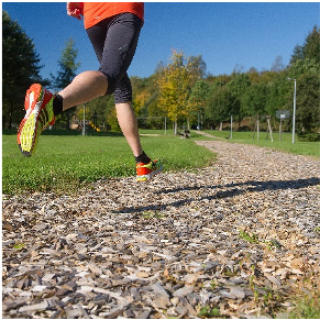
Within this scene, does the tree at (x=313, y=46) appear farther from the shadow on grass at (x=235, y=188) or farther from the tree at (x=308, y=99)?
the shadow on grass at (x=235, y=188)

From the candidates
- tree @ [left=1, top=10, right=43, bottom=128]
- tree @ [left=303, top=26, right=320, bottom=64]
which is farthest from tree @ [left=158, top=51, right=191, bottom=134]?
tree @ [left=303, top=26, right=320, bottom=64]

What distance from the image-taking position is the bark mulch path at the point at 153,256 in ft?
4.86

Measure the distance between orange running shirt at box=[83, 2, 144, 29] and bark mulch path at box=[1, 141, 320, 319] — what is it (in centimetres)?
127

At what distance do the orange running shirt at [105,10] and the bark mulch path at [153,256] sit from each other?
4.17 feet

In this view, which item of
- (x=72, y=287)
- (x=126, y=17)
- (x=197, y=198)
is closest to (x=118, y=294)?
(x=72, y=287)

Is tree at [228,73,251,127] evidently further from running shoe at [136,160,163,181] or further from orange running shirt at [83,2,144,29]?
orange running shirt at [83,2,144,29]

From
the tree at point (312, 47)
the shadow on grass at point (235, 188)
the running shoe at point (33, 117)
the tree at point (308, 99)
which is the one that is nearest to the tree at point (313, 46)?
the tree at point (312, 47)

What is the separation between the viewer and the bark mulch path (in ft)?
4.86

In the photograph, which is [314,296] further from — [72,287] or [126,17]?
[126,17]

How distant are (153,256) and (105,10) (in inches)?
55.5

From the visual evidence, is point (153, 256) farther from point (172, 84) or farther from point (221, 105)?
point (221, 105)

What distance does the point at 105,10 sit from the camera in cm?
224

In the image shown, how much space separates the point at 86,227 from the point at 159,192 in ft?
5.31

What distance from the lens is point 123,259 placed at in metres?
1.92
